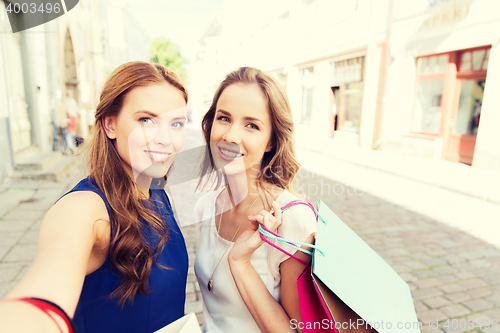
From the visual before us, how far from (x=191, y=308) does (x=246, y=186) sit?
175 centimetres

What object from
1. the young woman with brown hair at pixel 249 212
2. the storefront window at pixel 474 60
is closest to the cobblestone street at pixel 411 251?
the young woman with brown hair at pixel 249 212

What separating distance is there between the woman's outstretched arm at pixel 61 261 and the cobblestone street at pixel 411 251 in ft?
3.42

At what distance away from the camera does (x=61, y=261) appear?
0.82 metres

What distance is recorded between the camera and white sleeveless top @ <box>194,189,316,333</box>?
1166 mm

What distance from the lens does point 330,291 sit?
0.78 meters

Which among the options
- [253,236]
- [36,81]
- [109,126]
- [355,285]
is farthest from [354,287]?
[36,81]

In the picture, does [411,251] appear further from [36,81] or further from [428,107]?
[36,81]

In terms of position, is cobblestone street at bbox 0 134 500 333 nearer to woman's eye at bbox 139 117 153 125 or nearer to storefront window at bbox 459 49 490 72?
woman's eye at bbox 139 117 153 125

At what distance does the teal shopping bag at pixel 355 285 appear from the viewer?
0.76 meters

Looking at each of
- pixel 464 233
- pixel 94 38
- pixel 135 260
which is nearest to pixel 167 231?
Answer: pixel 135 260

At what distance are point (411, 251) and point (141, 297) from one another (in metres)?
3.66

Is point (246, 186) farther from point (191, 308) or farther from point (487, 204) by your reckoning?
point (487, 204)

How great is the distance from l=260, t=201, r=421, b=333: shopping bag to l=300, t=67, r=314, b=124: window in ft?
53.9

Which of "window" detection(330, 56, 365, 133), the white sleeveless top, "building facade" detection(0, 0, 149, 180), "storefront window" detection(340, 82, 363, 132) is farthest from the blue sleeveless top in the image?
"storefront window" detection(340, 82, 363, 132)
